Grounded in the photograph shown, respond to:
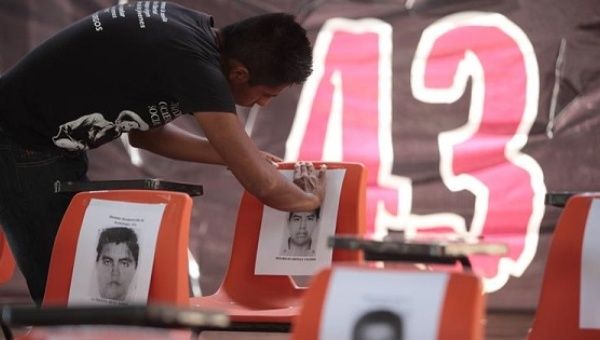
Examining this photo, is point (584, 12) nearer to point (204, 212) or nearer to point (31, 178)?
point (204, 212)

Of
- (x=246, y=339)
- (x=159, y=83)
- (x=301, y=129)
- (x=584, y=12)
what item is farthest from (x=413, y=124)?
(x=159, y=83)

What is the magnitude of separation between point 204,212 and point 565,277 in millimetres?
2800

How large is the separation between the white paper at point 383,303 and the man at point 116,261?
79cm

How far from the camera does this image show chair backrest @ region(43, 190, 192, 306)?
242cm

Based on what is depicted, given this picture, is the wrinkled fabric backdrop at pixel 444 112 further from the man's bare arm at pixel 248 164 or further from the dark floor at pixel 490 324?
the man's bare arm at pixel 248 164

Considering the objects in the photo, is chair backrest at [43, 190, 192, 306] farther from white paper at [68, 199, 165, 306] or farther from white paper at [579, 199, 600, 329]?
white paper at [579, 199, 600, 329]

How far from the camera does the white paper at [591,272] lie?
225cm

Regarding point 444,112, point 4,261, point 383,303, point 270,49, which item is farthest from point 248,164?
point 444,112

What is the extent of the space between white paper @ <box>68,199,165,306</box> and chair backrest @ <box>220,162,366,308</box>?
63 cm

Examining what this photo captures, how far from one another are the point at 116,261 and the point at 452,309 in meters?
1.01

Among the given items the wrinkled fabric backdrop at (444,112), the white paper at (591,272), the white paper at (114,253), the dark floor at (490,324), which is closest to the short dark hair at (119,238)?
the white paper at (114,253)

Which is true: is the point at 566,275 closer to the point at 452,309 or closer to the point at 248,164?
the point at 452,309

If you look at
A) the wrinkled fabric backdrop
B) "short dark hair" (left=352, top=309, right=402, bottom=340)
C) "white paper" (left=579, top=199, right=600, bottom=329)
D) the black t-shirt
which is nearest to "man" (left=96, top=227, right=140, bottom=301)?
the black t-shirt

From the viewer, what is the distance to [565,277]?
7.65 ft
